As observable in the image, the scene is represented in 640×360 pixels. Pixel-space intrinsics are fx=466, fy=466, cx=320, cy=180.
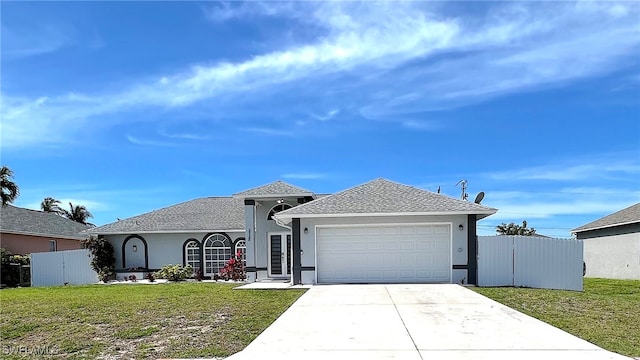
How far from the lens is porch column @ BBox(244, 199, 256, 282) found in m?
19.4

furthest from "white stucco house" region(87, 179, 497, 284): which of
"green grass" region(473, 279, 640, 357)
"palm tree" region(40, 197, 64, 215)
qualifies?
"palm tree" region(40, 197, 64, 215)

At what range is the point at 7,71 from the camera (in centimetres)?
1250

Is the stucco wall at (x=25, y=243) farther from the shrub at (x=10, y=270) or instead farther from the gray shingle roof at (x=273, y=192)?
the gray shingle roof at (x=273, y=192)

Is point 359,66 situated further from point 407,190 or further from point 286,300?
point 286,300

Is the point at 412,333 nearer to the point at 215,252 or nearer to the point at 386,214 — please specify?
the point at 386,214

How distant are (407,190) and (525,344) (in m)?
11.2

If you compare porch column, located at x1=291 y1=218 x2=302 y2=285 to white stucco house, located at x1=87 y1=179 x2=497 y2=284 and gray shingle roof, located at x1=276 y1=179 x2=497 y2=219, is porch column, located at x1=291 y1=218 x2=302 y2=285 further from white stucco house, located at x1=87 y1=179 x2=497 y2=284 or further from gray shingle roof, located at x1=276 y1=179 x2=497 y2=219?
gray shingle roof, located at x1=276 y1=179 x2=497 y2=219

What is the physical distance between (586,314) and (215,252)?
56.3 ft

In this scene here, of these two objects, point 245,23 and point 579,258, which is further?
point 579,258

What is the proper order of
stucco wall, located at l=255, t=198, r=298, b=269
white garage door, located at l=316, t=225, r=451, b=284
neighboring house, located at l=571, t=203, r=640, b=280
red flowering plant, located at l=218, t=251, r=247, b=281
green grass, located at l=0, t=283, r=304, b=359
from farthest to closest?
neighboring house, located at l=571, t=203, r=640, b=280
red flowering plant, located at l=218, t=251, r=247, b=281
stucco wall, located at l=255, t=198, r=298, b=269
white garage door, located at l=316, t=225, r=451, b=284
green grass, located at l=0, t=283, r=304, b=359

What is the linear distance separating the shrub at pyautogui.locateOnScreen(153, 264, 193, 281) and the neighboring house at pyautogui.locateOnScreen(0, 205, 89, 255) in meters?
5.86

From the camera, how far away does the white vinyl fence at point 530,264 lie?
52.1 feet

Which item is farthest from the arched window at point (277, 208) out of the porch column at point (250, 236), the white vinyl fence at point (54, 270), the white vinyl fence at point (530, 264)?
the white vinyl fence at point (54, 270)

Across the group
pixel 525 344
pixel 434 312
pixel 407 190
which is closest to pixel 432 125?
pixel 407 190
